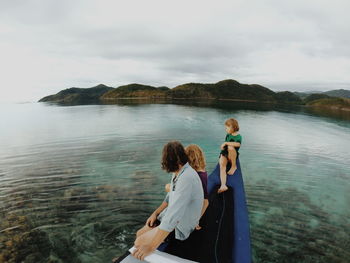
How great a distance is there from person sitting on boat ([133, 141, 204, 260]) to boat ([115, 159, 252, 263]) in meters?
0.20

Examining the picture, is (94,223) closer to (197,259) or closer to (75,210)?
(75,210)

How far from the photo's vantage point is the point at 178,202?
2.69 metres

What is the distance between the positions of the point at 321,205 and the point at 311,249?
3546 millimetres

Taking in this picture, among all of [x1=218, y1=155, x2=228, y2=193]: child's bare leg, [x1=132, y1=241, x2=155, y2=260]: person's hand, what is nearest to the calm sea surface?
[x1=218, y1=155, x2=228, y2=193]: child's bare leg

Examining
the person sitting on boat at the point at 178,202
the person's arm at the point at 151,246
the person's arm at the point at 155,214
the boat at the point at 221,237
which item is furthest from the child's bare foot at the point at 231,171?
the person's arm at the point at 151,246

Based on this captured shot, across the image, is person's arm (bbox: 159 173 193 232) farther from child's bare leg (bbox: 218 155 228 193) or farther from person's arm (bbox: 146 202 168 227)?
child's bare leg (bbox: 218 155 228 193)

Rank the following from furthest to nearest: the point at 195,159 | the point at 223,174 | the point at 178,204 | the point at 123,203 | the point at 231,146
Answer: the point at 123,203 → the point at 231,146 → the point at 223,174 → the point at 195,159 → the point at 178,204

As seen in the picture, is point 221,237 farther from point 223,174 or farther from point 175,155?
point 223,174

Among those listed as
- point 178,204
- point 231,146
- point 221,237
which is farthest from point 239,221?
point 231,146

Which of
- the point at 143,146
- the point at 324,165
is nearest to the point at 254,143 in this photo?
the point at 324,165

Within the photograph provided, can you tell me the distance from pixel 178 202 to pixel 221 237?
6.29 ft

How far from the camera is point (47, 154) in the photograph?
582 inches

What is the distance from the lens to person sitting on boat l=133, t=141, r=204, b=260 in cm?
269

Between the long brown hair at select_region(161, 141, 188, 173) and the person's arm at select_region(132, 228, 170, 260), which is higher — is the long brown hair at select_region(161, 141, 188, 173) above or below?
above
